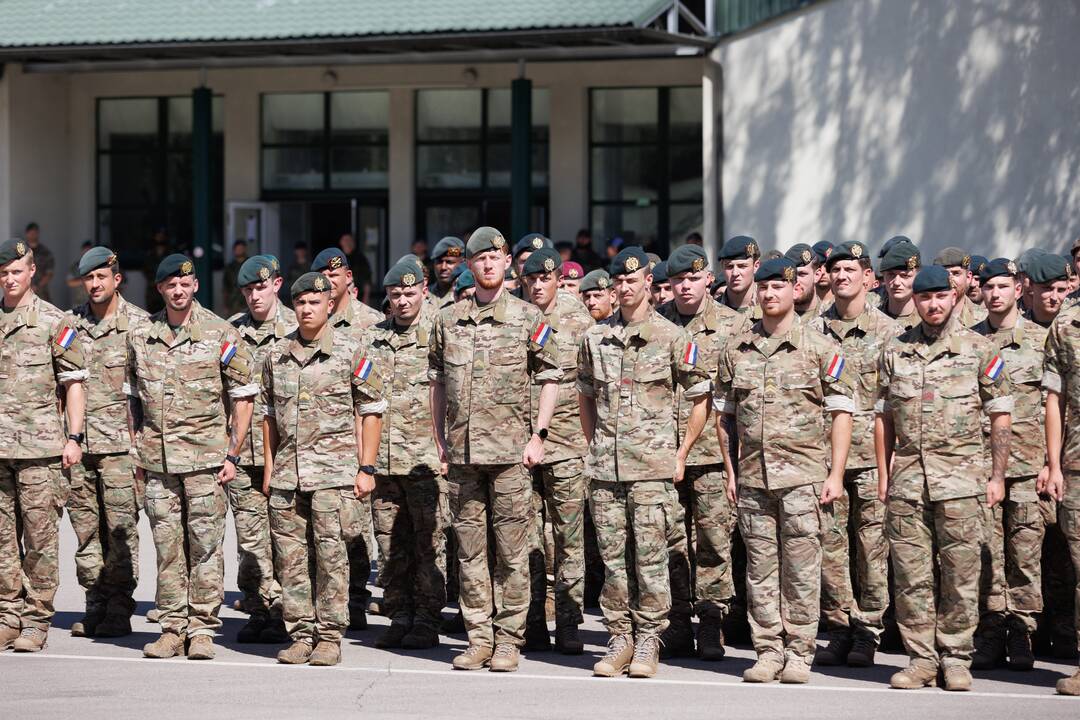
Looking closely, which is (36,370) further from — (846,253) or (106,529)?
(846,253)

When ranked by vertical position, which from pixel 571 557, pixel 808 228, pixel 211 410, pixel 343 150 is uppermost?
→ pixel 343 150

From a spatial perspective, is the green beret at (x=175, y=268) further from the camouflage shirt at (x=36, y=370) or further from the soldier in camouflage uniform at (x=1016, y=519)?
the soldier in camouflage uniform at (x=1016, y=519)

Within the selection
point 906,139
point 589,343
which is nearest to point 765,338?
point 589,343

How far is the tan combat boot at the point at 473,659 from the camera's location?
888cm

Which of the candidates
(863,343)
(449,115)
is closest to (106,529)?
(863,343)

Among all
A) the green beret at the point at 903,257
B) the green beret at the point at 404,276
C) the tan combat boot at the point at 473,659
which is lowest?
the tan combat boot at the point at 473,659

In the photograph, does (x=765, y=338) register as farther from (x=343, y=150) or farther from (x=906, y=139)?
(x=343, y=150)

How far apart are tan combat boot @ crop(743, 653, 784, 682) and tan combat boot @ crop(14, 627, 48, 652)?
13.4 ft

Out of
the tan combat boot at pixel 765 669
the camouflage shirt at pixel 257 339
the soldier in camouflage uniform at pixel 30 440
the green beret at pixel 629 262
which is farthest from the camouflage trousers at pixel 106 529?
the tan combat boot at pixel 765 669

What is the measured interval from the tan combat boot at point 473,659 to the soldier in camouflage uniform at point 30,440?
2.52 m

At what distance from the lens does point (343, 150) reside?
2556 cm

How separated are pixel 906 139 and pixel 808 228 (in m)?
2.05

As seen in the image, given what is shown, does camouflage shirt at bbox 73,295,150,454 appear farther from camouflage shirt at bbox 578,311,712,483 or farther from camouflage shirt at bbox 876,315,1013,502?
camouflage shirt at bbox 876,315,1013,502

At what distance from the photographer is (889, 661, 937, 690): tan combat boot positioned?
8289 mm
